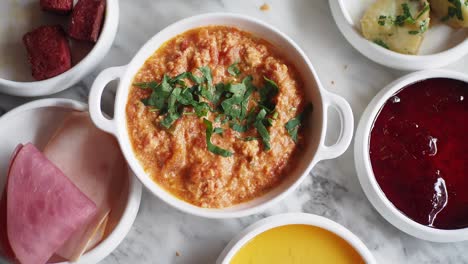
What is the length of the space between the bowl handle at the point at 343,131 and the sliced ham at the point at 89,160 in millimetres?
868

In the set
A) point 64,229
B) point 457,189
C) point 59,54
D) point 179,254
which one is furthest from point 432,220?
point 59,54

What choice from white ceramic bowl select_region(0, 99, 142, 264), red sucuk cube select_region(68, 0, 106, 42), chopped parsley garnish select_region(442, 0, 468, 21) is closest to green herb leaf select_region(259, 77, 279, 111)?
white ceramic bowl select_region(0, 99, 142, 264)

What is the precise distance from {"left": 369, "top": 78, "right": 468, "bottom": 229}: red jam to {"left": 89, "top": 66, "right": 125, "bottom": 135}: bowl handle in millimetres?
1144

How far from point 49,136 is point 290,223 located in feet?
3.70

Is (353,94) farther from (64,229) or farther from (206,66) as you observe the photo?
(64,229)

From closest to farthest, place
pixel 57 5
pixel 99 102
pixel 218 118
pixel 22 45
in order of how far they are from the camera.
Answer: pixel 99 102 → pixel 218 118 → pixel 57 5 → pixel 22 45

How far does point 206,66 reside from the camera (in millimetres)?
2566

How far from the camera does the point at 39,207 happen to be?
99.2 inches

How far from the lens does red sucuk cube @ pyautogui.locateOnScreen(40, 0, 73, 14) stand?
2658 millimetres

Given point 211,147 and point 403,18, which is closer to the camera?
point 211,147

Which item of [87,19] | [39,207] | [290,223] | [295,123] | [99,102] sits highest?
[87,19]

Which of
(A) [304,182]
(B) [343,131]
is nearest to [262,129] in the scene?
(B) [343,131]

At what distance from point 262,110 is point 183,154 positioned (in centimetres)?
37

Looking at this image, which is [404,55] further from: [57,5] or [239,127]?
[57,5]
